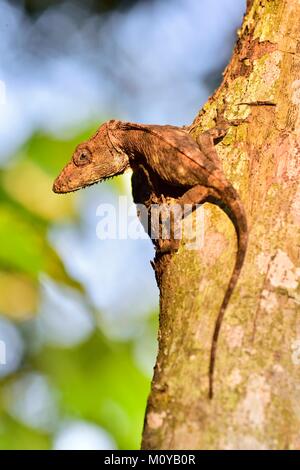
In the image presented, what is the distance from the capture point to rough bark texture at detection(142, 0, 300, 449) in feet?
9.55

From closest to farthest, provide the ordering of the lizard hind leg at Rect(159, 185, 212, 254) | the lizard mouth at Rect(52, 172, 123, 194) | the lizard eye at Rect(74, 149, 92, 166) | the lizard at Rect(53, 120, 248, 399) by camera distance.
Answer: the lizard at Rect(53, 120, 248, 399) → the lizard hind leg at Rect(159, 185, 212, 254) → the lizard mouth at Rect(52, 172, 123, 194) → the lizard eye at Rect(74, 149, 92, 166)

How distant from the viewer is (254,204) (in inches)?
153

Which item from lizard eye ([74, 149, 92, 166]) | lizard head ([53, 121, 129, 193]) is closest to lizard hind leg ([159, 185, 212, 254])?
lizard head ([53, 121, 129, 193])

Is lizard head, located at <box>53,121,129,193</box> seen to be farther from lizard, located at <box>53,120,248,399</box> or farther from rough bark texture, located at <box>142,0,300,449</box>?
rough bark texture, located at <box>142,0,300,449</box>

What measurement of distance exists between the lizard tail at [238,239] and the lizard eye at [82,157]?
276 cm

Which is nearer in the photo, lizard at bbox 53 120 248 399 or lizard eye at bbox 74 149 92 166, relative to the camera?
lizard at bbox 53 120 248 399

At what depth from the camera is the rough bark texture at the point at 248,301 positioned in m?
2.91

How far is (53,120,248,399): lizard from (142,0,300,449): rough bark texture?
70 mm

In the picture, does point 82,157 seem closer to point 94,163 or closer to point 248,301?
point 94,163

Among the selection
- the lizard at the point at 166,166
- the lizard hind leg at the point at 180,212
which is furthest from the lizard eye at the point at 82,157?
the lizard hind leg at the point at 180,212

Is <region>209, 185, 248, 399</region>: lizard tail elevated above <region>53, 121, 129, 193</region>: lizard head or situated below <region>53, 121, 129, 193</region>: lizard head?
below

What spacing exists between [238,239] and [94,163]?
10.7 feet

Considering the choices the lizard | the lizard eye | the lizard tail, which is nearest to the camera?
the lizard tail

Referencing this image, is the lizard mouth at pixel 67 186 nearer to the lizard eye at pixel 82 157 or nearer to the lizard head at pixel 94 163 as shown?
the lizard head at pixel 94 163
